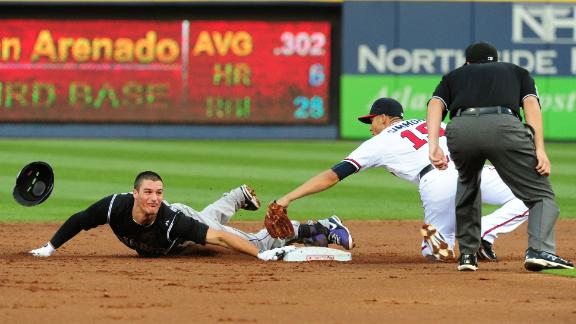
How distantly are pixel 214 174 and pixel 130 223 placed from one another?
8.30 m

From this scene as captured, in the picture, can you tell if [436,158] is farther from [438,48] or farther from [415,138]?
[438,48]

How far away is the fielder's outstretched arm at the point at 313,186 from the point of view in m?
8.56

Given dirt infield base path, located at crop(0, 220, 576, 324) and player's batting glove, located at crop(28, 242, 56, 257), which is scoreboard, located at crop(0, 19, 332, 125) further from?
player's batting glove, located at crop(28, 242, 56, 257)

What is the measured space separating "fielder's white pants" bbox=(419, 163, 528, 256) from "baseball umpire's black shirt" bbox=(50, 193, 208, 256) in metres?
1.67

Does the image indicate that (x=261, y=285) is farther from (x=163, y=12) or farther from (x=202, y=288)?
(x=163, y=12)

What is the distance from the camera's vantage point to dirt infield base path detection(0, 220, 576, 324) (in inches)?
247

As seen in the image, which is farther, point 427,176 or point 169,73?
point 169,73

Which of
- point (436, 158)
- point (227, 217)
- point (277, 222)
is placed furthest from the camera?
point (227, 217)

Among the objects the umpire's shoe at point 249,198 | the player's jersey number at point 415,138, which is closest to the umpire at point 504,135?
the player's jersey number at point 415,138

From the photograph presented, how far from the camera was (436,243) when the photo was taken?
8.76 m

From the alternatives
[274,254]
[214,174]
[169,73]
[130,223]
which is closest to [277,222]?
[274,254]

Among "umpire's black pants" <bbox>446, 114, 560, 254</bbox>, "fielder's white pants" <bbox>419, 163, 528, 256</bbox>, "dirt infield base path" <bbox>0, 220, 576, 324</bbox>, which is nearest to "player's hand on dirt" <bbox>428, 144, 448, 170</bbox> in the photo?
Answer: "umpire's black pants" <bbox>446, 114, 560, 254</bbox>

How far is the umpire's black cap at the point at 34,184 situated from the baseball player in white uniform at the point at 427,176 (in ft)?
7.89

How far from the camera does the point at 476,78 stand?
7914 millimetres
